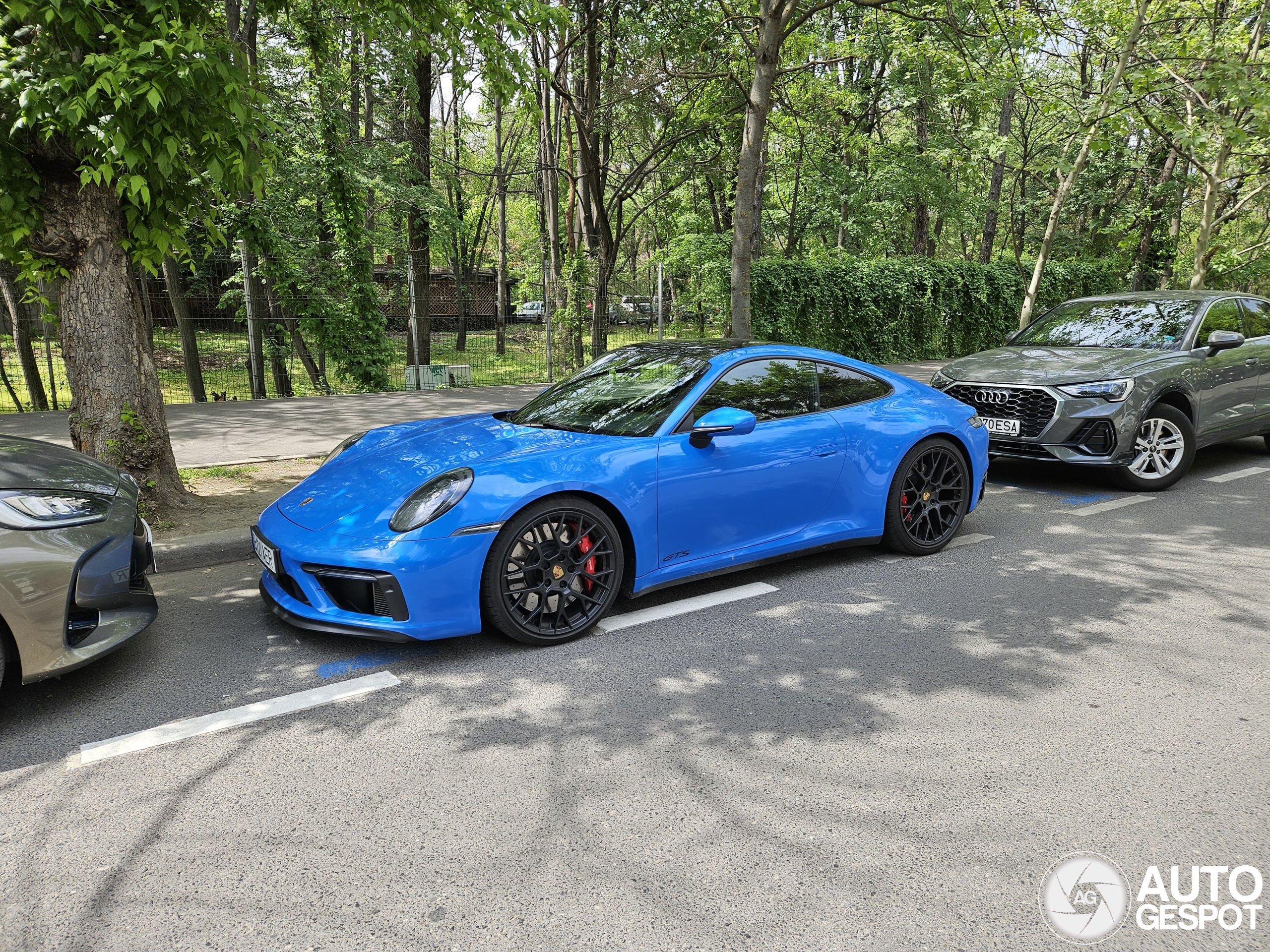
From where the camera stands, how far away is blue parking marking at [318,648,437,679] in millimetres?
3582

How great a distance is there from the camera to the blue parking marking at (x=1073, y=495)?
6.61m

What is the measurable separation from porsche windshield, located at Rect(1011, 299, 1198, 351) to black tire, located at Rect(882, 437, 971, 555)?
10.4ft

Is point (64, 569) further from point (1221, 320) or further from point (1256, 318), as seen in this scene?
point (1256, 318)

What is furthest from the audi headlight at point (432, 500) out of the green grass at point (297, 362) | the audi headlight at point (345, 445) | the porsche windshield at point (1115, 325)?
the green grass at point (297, 362)

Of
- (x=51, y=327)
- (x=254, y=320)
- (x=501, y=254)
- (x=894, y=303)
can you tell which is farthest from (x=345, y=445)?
(x=501, y=254)

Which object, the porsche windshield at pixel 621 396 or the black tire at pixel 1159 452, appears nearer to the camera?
the porsche windshield at pixel 621 396

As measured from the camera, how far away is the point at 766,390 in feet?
15.3

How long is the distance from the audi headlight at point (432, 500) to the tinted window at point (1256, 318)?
740 centimetres

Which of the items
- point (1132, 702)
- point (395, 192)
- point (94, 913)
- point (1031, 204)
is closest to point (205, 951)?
point (94, 913)

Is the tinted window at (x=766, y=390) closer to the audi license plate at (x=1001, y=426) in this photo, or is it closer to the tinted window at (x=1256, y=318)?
the audi license plate at (x=1001, y=426)

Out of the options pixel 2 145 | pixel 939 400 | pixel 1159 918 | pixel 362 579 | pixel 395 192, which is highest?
pixel 395 192

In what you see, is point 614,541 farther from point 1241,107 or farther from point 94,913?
point 1241,107

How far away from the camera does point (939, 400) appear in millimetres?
5285

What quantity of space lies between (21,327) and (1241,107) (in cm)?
1668
